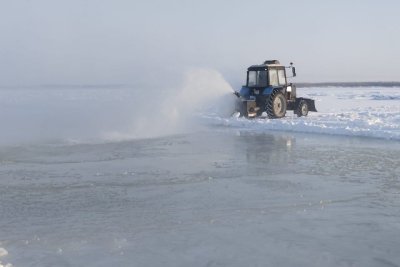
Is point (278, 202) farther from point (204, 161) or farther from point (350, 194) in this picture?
point (204, 161)

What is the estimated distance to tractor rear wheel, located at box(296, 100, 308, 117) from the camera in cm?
2295

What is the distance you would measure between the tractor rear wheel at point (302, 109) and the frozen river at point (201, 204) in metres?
9.20

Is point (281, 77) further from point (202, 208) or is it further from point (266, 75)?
point (202, 208)

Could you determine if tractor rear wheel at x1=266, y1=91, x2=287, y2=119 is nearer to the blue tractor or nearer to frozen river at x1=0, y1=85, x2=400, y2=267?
the blue tractor

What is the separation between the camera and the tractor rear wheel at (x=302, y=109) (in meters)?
23.0

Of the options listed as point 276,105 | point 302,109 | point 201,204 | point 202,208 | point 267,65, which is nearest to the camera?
point 202,208

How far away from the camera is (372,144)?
13.3 meters

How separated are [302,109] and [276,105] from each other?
7.32ft

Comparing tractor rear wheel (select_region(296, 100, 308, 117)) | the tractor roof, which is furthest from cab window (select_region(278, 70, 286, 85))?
tractor rear wheel (select_region(296, 100, 308, 117))

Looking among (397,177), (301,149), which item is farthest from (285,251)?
(301,149)

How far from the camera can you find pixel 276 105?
21312 millimetres

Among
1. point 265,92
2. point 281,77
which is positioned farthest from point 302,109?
point 265,92

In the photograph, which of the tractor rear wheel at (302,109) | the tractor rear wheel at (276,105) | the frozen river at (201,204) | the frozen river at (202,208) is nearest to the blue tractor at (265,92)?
the tractor rear wheel at (276,105)

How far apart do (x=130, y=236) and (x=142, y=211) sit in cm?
111
